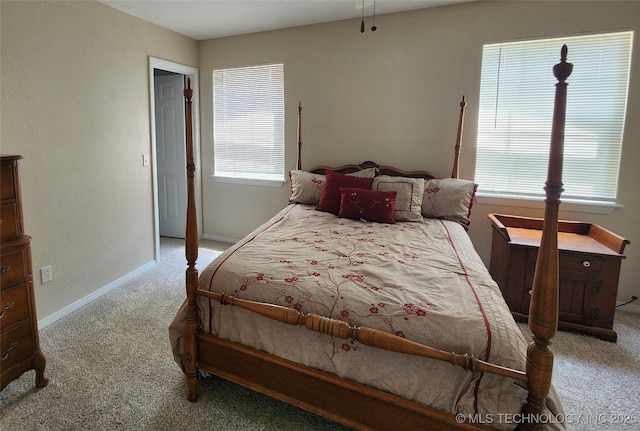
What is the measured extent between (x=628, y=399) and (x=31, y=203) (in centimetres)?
391

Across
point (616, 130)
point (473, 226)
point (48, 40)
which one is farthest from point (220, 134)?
point (616, 130)

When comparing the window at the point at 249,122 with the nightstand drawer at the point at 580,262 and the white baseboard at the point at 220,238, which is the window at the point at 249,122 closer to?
the white baseboard at the point at 220,238

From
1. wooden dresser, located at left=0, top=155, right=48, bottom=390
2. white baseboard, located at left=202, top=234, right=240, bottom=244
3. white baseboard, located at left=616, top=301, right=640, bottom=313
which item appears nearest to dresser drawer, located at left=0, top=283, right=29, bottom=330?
wooden dresser, located at left=0, top=155, right=48, bottom=390

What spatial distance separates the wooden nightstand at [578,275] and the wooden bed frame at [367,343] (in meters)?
1.63

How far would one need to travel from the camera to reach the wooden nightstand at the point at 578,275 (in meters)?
2.43

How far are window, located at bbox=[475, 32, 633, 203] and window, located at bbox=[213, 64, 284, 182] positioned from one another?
2.15 m

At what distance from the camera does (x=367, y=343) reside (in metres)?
1.34

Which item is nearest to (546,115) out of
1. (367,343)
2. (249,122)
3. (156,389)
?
(367,343)

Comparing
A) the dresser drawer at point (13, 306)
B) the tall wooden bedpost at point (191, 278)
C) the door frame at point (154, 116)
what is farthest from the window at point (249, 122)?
the dresser drawer at point (13, 306)

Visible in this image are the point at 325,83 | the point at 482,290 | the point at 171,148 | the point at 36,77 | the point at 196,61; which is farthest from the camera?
the point at 171,148

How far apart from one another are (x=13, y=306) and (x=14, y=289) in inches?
3.4

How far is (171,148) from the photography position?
4.61m

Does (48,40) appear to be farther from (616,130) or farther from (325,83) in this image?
(616,130)

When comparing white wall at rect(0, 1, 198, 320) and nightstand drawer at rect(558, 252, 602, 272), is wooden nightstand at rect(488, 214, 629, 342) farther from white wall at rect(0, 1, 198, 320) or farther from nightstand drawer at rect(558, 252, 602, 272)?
white wall at rect(0, 1, 198, 320)
